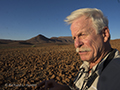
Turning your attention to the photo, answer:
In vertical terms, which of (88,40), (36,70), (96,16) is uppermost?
(96,16)

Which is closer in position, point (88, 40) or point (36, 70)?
point (88, 40)

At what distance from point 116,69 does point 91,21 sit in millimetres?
641

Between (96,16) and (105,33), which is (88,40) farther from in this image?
(96,16)

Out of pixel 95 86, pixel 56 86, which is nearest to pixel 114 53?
pixel 95 86

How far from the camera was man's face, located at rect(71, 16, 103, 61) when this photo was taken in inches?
41.2

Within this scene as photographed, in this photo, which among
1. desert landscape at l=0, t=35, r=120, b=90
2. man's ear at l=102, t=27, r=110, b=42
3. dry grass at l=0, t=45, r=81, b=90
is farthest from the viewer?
dry grass at l=0, t=45, r=81, b=90

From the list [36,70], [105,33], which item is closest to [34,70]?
[36,70]

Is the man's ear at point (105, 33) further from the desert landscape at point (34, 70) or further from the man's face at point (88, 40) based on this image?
the desert landscape at point (34, 70)

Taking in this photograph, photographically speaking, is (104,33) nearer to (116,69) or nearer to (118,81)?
(116,69)

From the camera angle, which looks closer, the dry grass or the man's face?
the man's face

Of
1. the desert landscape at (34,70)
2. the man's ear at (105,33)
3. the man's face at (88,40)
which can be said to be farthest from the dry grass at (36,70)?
the man's ear at (105,33)

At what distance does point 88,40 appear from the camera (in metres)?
1.07

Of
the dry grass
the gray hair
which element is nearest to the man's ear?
the gray hair

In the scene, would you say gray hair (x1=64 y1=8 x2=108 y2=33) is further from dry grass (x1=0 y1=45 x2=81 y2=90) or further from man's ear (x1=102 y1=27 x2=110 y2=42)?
dry grass (x1=0 y1=45 x2=81 y2=90)
